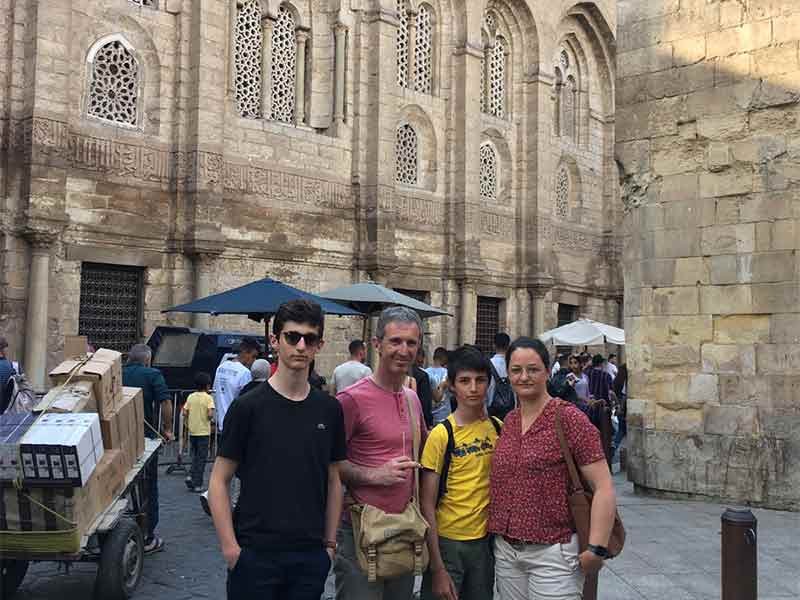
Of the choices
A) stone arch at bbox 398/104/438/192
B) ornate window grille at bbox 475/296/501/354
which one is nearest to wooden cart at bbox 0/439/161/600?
stone arch at bbox 398/104/438/192

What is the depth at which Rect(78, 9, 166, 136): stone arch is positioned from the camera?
14.0 meters

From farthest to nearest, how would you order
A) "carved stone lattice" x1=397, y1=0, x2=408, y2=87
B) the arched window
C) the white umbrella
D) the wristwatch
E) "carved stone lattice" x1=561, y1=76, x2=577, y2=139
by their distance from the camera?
"carved stone lattice" x1=561, y1=76, x2=577, y2=139
"carved stone lattice" x1=397, y1=0, x2=408, y2=87
the arched window
the white umbrella
the wristwatch

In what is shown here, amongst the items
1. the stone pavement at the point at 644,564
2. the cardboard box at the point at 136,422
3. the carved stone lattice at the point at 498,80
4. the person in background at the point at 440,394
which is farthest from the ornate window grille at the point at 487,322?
the cardboard box at the point at 136,422

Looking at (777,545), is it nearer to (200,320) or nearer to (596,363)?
(596,363)

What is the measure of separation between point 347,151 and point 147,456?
499 inches

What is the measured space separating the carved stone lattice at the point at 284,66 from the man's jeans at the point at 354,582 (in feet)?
48.2

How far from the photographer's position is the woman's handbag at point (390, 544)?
3.04 meters

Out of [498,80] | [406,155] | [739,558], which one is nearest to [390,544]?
[739,558]

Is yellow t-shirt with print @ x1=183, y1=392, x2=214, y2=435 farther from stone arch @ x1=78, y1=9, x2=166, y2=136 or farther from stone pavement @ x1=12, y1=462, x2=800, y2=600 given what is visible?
stone arch @ x1=78, y1=9, x2=166, y2=136

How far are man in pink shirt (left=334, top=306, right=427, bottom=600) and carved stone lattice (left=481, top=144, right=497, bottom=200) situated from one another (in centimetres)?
1864

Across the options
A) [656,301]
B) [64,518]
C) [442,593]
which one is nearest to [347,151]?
[656,301]

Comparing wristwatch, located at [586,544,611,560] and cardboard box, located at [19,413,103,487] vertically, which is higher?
cardboard box, located at [19,413,103,487]

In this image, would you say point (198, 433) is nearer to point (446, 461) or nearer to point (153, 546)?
point (153, 546)

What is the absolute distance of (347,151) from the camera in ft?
59.1
